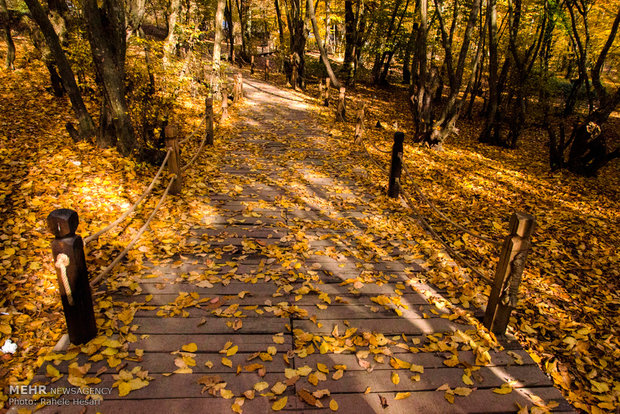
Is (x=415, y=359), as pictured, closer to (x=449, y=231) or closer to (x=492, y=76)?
(x=449, y=231)

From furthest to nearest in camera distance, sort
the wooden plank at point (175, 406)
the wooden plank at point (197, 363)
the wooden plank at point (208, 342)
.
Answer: the wooden plank at point (208, 342) → the wooden plank at point (197, 363) → the wooden plank at point (175, 406)

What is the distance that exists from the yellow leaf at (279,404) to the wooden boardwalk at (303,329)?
3 centimetres

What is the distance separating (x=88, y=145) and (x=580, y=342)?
924 cm

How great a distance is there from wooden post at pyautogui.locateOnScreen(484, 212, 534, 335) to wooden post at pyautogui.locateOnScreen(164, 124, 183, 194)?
522 cm

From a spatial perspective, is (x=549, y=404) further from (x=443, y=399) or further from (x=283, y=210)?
(x=283, y=210)

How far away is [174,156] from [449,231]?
17.4 ft

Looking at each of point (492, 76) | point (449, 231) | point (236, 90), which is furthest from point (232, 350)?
point (492, 76)

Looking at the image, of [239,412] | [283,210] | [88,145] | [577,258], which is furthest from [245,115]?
[239,412]

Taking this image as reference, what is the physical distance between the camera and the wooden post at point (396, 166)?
20.6 feet

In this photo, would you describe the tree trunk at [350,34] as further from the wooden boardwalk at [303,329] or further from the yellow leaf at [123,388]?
the yellow leaf at [123,388]

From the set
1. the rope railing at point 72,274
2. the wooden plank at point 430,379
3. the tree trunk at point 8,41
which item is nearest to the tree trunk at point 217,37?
the tree trunk at point 8,41

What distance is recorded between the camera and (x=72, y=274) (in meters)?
2.87

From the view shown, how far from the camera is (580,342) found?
4078 millimetres

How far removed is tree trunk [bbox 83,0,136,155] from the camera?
6.16m
